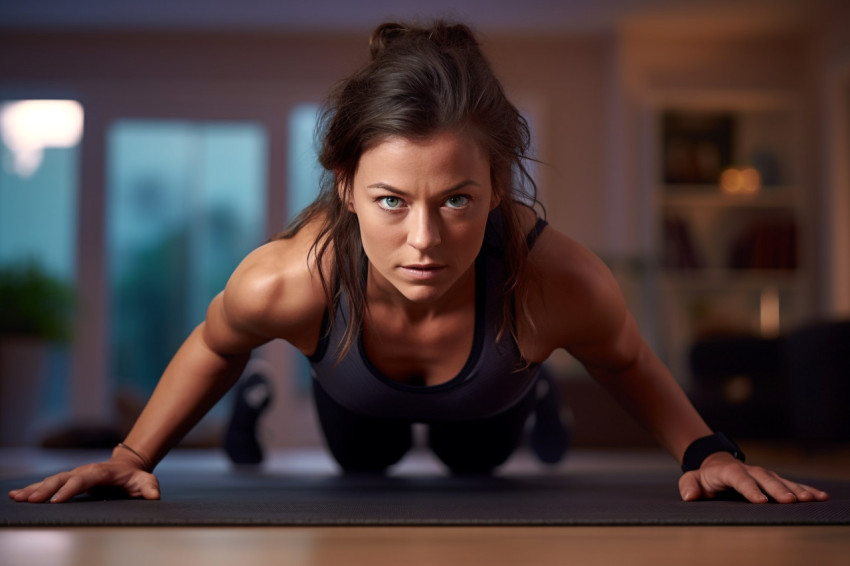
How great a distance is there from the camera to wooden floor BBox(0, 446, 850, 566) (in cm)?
83

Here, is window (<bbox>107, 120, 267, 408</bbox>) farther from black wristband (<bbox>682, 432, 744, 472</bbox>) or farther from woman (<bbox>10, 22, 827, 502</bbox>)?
black wristband (<bbox>682, 432, 744, 472</bbox>)

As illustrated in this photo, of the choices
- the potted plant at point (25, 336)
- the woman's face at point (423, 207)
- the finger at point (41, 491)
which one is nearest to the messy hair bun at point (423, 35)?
the woman's face at point (423, 207)

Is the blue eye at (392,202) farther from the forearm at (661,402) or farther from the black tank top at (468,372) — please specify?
the forearm at (661,402)

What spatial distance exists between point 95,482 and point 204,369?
252 millimetres

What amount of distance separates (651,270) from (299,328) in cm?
436

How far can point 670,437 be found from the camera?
1.46 m

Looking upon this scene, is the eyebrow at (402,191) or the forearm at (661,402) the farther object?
the forearm at (661,402)

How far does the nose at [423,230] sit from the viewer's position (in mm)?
1123

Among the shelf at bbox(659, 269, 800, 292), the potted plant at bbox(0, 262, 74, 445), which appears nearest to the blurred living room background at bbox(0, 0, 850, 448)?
the shelf at bbox(659, 269, 800, 292)

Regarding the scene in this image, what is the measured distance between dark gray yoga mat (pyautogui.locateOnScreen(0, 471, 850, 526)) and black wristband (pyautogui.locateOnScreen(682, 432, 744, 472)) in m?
0.06

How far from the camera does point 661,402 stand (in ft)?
4.80

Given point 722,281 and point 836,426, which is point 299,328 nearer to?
point 836,426

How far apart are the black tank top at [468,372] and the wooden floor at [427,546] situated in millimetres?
413

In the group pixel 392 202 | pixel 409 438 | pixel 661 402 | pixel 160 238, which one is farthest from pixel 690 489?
pixel 160 238
